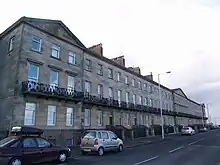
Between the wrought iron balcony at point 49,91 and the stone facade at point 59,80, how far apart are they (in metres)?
0.33

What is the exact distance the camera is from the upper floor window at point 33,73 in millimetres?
21453

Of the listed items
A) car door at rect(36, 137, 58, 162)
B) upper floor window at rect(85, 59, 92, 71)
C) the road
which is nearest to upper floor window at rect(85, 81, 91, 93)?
upper floor window at rect(85, 59, 92, 71)

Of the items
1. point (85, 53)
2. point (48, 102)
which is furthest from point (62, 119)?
point (85, 53)

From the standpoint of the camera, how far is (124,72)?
39219 mm

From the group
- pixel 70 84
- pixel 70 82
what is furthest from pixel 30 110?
pixel 70 82

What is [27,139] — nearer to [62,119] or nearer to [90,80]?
[62,119]

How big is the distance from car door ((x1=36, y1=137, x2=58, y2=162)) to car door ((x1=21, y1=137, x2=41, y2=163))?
0.80 feet

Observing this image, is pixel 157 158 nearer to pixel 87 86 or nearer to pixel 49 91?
pixel 49 91

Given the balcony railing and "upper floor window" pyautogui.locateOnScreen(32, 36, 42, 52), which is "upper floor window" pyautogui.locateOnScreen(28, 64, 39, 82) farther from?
"upper floor window" pyautogui.locateOnScreen(32, 36, 42, 52)

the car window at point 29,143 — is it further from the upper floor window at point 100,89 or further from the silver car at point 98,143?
the upper floor window at point 100,89

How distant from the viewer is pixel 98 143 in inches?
614

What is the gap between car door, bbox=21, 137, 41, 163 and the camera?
35.9 ft

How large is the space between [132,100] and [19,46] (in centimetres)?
2431

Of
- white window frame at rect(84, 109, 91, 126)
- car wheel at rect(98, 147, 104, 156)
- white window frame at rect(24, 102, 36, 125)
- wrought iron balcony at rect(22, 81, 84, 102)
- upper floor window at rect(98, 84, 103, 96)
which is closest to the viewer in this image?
car wheel at rect(98, 147, 104, 156)
